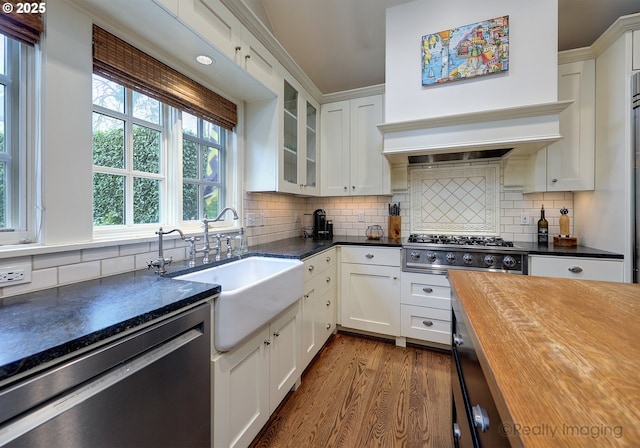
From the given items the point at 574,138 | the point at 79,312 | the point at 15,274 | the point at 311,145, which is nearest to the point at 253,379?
the point at 79,312

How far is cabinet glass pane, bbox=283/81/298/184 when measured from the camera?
90.4 inches

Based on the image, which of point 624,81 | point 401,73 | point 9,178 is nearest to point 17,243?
point 9,178

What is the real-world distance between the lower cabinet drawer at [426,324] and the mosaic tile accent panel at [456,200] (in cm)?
91

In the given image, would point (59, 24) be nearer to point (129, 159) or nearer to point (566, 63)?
point (129, 159)

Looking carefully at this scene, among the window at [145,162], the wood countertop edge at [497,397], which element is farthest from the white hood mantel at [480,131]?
the wood countertop edge at [497,397]

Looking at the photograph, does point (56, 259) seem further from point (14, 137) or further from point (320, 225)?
point (320, 225)

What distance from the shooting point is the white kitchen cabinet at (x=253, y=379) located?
3.60 feet

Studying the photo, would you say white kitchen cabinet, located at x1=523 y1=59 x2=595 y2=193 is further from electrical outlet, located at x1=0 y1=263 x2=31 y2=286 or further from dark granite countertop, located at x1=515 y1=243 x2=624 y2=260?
electrical outlet, located at x1=0 y1=263 x2=31 y2=286

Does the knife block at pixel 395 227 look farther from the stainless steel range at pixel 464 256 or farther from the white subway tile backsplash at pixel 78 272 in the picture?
the white subway tile backsplash at pixel 78 272

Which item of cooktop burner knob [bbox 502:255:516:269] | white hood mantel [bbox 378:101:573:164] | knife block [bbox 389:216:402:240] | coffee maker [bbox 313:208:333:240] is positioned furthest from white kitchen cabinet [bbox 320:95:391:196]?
cooktop burner knob [bbox 502:255:516:269]

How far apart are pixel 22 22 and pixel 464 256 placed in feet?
9.21

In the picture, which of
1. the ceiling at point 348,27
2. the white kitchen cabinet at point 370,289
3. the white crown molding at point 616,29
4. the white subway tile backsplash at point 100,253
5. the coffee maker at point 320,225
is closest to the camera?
the white subway tile backsplash at point 100,253

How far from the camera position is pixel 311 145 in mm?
2816

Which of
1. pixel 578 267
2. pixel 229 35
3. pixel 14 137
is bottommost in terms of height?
pixel 578 267
